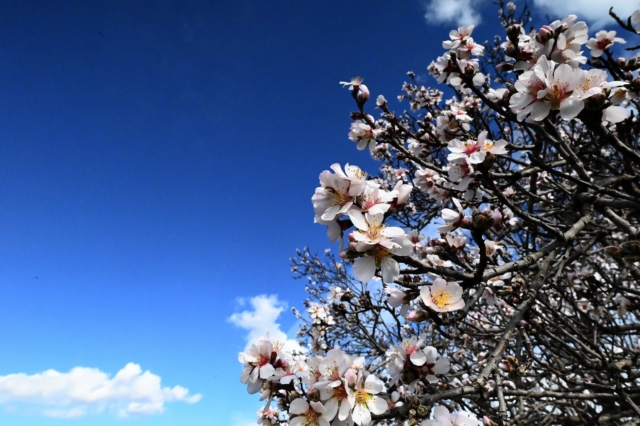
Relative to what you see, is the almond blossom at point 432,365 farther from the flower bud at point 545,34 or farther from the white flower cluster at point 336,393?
the flower bud at point 545,34

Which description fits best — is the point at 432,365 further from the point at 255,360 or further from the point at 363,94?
the point at 363,94

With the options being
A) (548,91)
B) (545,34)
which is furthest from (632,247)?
(545,34)

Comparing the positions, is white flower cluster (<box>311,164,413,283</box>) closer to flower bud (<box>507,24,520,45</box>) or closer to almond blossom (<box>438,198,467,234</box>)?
almond blossom (<box>438,198,467,234</box>)

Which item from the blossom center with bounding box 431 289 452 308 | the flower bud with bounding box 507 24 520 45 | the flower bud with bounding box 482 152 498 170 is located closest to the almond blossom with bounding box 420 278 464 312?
the blossom center with bounding box 431 289 452 308

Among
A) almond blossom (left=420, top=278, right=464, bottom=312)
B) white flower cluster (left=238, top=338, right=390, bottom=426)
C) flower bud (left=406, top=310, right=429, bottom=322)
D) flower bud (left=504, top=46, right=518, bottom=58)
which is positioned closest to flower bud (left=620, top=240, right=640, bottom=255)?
almond blossom (left=420, top=278, right=464, bottom=312)

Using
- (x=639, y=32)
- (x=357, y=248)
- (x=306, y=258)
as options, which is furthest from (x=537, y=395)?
(x=306, y=258)

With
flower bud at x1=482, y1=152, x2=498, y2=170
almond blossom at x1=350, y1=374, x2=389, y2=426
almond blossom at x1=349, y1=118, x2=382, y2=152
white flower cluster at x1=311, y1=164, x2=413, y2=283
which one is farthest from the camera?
almond blossom at x1=349, y1=118, x2=382, y2=152

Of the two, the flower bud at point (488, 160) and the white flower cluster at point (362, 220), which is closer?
the white flower cluster at point (362, 220)

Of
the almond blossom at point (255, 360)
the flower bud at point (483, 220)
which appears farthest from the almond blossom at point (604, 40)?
the almond blossom at point (255, 360)

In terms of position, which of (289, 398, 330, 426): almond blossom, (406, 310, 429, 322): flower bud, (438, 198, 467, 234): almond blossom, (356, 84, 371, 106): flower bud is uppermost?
(356, 84, 371, 106): flower bud

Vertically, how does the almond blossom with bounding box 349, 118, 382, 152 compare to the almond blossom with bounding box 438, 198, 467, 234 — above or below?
above

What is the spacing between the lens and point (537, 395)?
1.84 m

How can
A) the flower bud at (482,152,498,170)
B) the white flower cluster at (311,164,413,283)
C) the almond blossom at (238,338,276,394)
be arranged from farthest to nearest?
the almond blossom at (238,338,276,394) → the flower bud at (482,152,498,170) → the white flower cluster at (311,164,413,283)

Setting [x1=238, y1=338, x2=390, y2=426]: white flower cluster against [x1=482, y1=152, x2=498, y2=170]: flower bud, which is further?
[x1=482, y1=152, x2=498, y2=170]: flower bud
